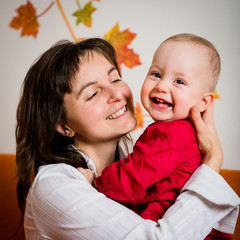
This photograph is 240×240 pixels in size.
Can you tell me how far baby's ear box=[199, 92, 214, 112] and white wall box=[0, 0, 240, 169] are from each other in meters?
1.33

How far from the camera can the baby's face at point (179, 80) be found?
3.44ft

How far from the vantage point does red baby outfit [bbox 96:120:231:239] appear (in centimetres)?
95

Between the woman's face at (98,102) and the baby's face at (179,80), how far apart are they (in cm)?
20

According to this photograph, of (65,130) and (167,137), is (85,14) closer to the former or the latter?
(65,130)

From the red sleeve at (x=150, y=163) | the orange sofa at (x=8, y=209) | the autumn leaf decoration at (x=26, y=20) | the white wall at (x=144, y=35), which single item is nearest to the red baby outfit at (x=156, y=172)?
the red sleeve at (x=150, y=163)

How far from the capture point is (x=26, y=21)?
2.79 meters

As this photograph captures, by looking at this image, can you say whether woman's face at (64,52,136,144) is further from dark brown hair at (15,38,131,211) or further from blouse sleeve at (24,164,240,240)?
blouse sleeve at (24,164,240,240)

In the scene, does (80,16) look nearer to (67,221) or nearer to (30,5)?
(30,5)

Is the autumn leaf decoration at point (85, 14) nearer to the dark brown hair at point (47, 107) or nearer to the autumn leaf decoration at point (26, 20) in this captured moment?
the autumn leaf decoration at point (26, 20)

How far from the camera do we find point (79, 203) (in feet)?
2.98

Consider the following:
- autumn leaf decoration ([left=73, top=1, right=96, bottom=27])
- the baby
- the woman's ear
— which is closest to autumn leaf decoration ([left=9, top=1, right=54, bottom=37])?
autumn leaf decoration ([left=73, top=1, right=96, bottom=27])

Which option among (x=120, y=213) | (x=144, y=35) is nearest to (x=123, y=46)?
(x=144, y=35)

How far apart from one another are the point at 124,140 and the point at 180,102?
0.84 metres

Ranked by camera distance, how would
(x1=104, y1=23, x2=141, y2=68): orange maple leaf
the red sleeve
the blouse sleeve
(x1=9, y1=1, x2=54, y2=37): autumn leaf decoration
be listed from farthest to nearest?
(x1=9, y1=1, x2=54, y2=37): autumn leaf decoration, (x1=104, y1=23, x2=141, y2=68): orange maple leaf, the red sleeve, the blouse sleeve
